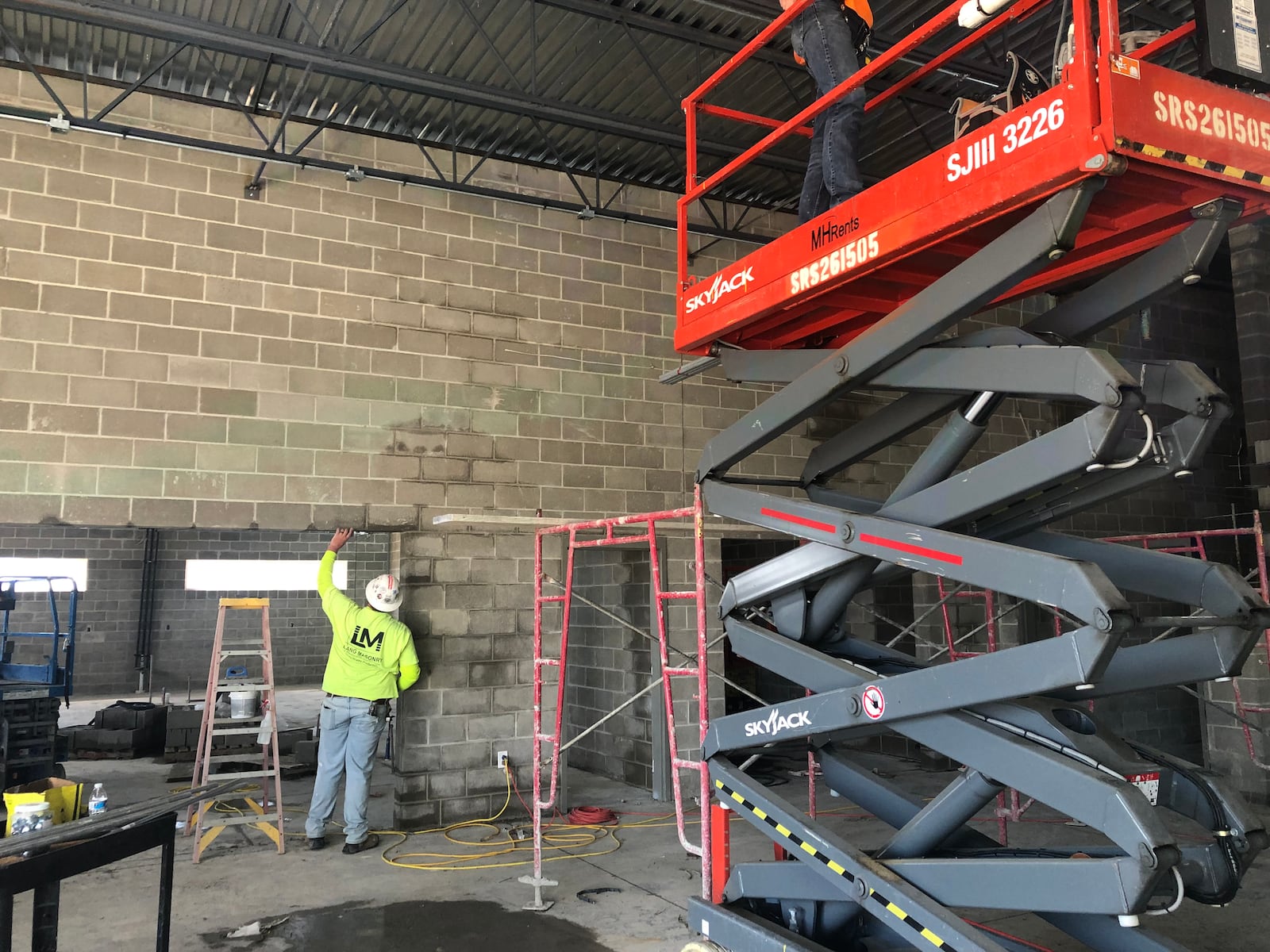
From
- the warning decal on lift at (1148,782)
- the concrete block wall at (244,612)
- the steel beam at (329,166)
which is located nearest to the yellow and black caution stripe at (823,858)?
the warning decal on lift at (1148,782)

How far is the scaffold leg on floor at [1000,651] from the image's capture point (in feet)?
10.1

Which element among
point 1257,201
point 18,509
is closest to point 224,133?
point 18,509

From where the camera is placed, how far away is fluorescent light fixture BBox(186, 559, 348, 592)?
19.9m

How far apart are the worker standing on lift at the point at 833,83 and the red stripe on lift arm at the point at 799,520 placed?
5.09 feet

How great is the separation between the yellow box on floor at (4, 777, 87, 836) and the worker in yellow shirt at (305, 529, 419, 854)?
3.43 m

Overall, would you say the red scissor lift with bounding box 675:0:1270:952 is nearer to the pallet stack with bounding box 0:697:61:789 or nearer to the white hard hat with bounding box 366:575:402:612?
the white hard hat with bounding box 366:575:402:612

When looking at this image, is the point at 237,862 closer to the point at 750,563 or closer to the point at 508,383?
the point at 508,383

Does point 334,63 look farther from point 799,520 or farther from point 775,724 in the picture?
point 775,724

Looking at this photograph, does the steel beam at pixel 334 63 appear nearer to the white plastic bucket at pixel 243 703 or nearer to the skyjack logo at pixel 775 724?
the white plastic bucket at pixel 243 703

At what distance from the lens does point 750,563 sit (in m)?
14.7

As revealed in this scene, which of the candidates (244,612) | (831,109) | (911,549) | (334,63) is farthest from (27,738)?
(244,612)

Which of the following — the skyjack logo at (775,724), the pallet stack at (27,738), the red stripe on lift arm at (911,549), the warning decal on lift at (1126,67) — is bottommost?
the pallet stack at (27,738)

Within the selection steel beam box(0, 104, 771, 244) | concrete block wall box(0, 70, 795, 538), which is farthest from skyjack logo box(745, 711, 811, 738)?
steel beam box(0, 104, 771, 244)

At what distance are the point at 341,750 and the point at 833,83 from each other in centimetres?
672
